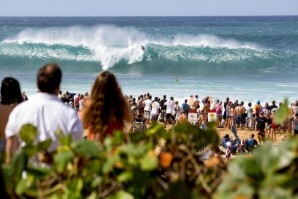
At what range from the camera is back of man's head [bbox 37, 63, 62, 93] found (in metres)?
2.55

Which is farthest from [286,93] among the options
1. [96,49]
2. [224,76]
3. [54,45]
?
[54,45]

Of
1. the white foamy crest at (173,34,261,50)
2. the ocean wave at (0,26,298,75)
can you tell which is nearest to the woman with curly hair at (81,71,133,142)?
the ocean wave at (0,26,298,75)

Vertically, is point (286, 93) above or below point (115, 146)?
below

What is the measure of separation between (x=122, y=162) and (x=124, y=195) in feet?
0.33

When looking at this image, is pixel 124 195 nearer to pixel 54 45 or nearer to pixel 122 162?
pixel 122 162

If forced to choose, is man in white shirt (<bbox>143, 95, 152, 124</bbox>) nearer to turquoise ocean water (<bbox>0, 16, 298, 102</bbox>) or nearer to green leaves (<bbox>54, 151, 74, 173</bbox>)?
turquoise ocean water (<bbox>0, 16, 298, 102</bbox>)

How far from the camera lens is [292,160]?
1.56m

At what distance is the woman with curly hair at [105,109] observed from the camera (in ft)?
9.20

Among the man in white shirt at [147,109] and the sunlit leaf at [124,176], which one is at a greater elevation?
the sunlit leaf at [124,176]

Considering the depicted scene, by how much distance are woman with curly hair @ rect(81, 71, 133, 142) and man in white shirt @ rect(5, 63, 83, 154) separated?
0.99 feet

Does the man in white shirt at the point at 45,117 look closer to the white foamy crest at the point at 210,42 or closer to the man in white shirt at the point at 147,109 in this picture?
the man in white shirt at the point at 147,109

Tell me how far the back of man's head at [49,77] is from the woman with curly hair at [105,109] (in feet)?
0.98

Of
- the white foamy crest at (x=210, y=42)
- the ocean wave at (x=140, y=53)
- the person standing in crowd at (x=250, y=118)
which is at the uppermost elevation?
the white foamy crest at (x=210, y=42)

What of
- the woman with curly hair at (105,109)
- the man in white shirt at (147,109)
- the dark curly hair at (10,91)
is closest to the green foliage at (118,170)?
the woman with curly hair at (105,109)
